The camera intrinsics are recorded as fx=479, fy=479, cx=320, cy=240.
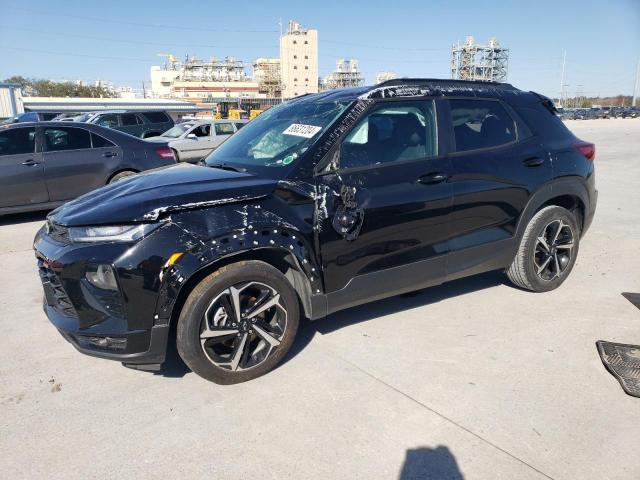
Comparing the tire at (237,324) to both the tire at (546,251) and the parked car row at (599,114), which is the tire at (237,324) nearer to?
the tire at (546,251)

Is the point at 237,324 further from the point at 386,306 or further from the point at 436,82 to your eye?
the point at 436,82

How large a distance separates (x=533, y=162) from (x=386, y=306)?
174 cm

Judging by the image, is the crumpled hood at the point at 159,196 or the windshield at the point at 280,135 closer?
the crumpled hood at the point at 159,196

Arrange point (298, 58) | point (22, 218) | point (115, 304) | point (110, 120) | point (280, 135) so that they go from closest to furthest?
point (115, 304)
point (280, 135)
point (22, 218)
point (110, 120)
point (298, 58)

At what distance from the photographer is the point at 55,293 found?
114 inches

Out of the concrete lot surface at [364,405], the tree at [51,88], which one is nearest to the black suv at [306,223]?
the concrete lot surface at [364,405]

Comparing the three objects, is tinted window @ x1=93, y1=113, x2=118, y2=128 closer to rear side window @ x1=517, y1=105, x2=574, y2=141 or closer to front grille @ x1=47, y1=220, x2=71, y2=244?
front grille @ x1=47, y1=220, x2=71, y2=244

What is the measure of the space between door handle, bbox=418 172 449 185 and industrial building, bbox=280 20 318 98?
136419 millimetres

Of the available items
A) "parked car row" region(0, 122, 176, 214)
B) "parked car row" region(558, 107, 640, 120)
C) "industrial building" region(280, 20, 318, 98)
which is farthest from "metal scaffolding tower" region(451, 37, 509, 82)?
"parked car row" region(0, 122, 176, 214)

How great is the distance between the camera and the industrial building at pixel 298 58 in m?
135

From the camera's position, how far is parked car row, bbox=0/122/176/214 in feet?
23.6

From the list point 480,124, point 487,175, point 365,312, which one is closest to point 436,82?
point 480,124

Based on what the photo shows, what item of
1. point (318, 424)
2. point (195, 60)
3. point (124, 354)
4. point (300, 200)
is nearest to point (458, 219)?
point (300, 200)

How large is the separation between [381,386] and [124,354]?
154 cm
